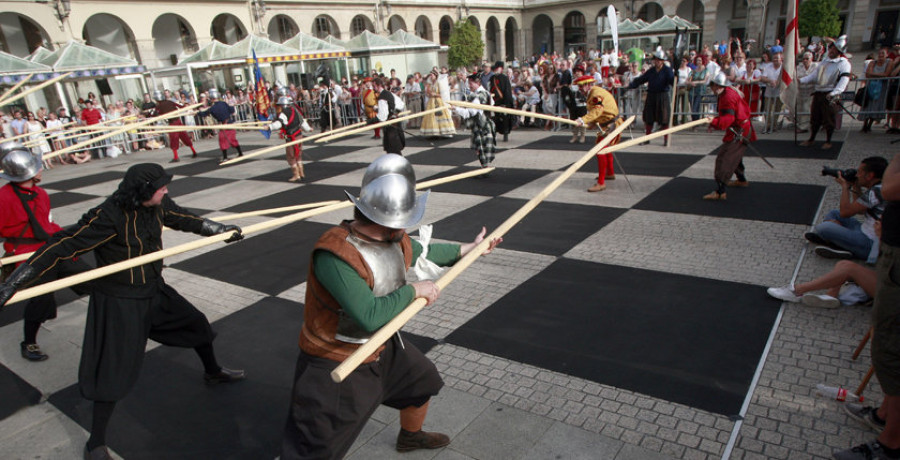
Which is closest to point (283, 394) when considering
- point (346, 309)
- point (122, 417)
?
point (122, 417)

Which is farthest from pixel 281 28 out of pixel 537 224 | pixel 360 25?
pixel 537 224

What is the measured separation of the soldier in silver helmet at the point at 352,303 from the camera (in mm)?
2211

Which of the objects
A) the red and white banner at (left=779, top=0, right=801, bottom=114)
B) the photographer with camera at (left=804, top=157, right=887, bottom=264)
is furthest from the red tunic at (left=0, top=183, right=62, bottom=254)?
the red and white banner at (left=779, top=0, right=801, bottom=114)

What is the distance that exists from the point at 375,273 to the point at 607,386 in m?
2.09

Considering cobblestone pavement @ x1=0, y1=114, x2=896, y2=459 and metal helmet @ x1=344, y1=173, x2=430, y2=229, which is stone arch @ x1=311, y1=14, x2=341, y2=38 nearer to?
cobblestone pavement @ x1=0, y1=114, x2=896, y2=459

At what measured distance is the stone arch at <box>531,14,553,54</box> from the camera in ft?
170

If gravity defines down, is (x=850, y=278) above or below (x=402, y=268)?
below

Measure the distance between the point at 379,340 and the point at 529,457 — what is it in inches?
58.4

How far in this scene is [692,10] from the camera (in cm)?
4356

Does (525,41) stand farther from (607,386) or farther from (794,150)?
(607,386)

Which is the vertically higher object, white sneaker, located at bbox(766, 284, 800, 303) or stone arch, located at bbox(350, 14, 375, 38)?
stone arch, located at bbox(350, 14, 375, 38)

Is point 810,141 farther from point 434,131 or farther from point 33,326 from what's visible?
point 33,326

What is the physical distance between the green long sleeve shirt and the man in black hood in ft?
5.60

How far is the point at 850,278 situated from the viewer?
4.31 m
